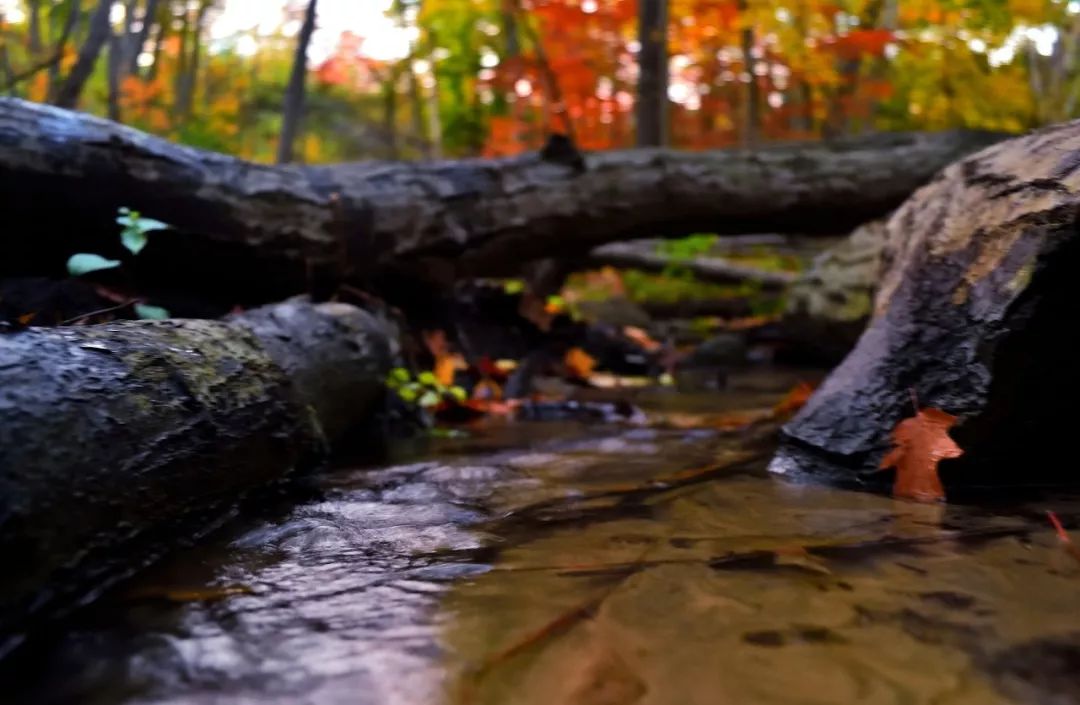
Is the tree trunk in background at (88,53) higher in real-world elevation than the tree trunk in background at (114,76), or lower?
lower

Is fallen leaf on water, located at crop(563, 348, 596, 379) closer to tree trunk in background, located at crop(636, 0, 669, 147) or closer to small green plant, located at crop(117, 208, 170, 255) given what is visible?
tree trunk in background, located at crop(636, 0, 669, 147)

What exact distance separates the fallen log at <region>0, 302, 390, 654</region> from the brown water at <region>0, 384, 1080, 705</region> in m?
0.08

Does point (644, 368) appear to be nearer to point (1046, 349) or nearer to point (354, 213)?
point (354, 213)

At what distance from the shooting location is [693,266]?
347 inches

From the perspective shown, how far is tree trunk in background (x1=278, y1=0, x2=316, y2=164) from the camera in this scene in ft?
17.2

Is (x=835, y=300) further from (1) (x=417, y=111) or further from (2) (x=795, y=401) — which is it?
(1) (x=417, y=111)

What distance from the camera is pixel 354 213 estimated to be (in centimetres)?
375

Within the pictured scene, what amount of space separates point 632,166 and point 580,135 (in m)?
5.63

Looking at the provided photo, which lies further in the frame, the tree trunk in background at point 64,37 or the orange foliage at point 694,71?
the orange foliage at point 694,71

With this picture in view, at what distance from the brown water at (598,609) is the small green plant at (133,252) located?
1086mm

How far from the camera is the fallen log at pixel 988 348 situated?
6.16ft

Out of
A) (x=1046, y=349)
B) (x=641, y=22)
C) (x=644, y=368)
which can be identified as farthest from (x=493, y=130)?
(x=1046, y=349)

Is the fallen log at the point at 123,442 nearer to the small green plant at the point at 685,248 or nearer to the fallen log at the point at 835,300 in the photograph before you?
the fallen log at the point at 835,300

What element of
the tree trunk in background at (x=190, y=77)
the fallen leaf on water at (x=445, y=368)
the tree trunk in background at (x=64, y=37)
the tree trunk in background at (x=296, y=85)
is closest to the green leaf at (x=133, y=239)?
the fallen leaf on water at (x=445, y=368)
